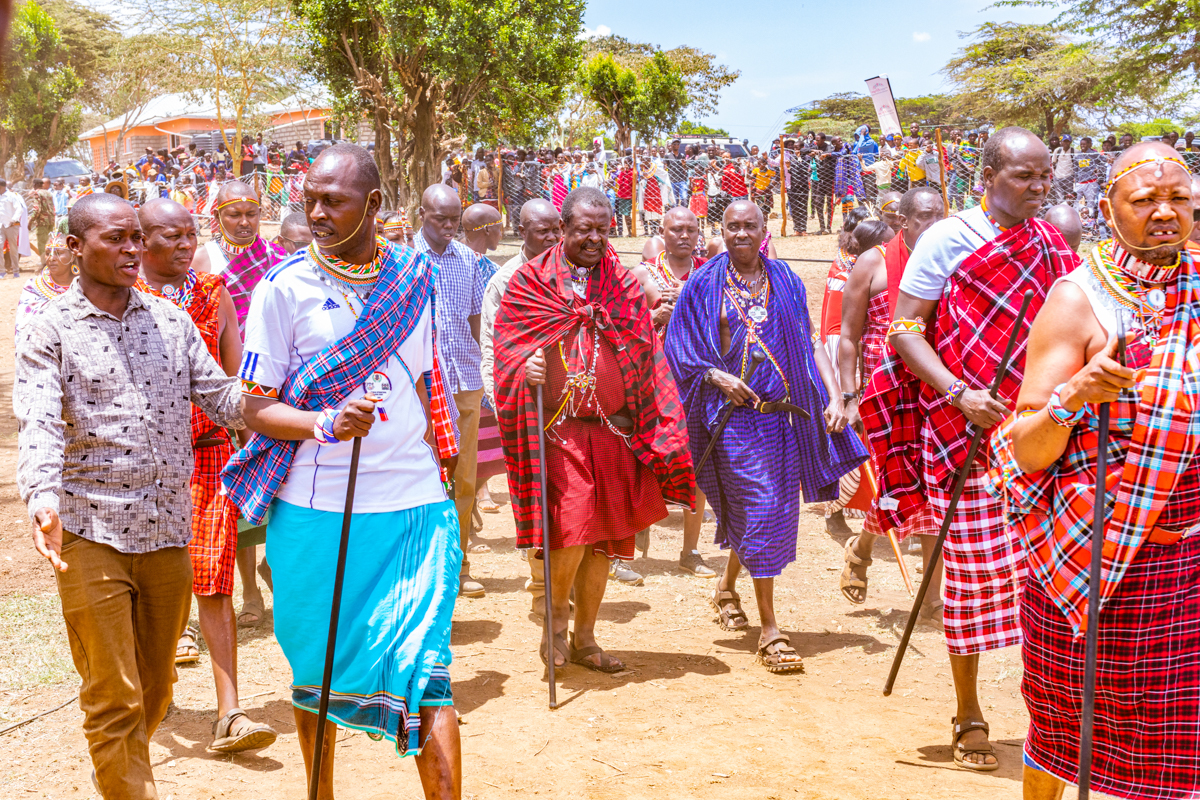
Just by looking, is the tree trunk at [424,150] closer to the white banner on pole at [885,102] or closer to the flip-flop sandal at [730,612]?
the white banner on pole at [885,102]

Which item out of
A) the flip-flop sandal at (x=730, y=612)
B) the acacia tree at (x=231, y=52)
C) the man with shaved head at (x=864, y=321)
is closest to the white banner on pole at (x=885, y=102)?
the man with shaved head at (x=864, y=321)

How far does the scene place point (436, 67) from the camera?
17734mm

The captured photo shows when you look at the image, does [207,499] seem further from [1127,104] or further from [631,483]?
[1127,104]

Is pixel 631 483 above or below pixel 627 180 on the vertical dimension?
below

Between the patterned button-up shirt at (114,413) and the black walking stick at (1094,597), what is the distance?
2602 mm

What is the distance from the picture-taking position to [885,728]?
491cm

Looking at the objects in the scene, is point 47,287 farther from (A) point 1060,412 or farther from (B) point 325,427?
(A) point 1060,412

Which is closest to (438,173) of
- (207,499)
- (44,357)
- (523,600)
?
(523,600)

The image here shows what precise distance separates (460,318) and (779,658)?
3083 mm

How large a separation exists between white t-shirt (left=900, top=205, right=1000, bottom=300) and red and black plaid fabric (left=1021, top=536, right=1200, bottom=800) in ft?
5.56

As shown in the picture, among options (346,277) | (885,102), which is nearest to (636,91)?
(885,102)

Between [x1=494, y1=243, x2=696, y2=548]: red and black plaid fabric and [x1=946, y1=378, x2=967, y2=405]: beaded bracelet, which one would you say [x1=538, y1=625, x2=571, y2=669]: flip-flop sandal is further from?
[x1=946, y1=378, x2=967, y2=405]: beaded bracelet

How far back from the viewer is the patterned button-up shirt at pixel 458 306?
7.18m

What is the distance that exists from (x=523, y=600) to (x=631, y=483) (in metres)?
1.69
